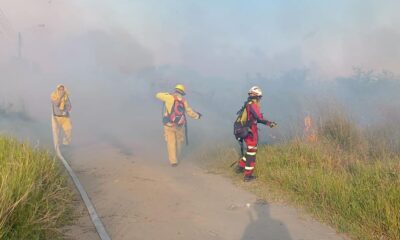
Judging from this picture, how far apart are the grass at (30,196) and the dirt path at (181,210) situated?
34 cm

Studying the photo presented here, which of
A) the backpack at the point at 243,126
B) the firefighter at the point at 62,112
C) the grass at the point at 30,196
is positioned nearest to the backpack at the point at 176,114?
the backpack at the point at 243,126

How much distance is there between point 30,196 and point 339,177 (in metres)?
3.91

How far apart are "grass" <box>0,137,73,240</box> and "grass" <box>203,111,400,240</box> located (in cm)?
283

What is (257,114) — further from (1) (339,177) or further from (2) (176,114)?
(2) (176,114)

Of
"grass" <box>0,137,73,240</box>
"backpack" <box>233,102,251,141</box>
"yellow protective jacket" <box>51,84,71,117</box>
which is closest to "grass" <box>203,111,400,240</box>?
"backpack" <box>233,102,251,141</box>

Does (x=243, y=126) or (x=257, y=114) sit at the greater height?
(x=257, y=114)

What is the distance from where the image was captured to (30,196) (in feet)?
14.7

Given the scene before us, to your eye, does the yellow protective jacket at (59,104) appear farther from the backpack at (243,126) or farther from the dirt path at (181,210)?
the backpack at (243,126)

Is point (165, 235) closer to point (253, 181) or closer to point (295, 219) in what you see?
point (295, 219)

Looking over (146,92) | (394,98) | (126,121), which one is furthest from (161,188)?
(146,92)

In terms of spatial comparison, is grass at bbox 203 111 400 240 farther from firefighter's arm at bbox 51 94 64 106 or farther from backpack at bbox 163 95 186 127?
firefighter's arm at bbox 51 94 64 106

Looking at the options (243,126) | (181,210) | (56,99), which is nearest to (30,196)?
(181,210)

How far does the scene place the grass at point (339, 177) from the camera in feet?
15.3

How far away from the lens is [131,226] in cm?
488
